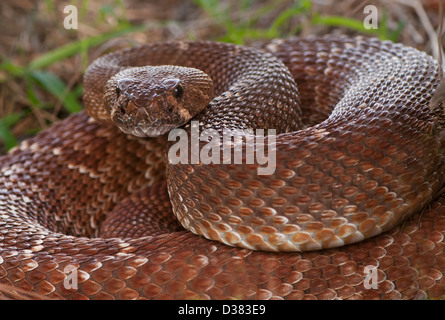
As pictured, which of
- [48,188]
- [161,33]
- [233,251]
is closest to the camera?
[233,251]

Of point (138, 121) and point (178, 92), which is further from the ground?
point (178, 92)

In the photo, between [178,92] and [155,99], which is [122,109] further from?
[178,92]

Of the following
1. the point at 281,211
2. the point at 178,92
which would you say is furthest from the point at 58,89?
the point at 281,211

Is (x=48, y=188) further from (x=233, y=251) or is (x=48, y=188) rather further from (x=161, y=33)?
(x=161, y=33)

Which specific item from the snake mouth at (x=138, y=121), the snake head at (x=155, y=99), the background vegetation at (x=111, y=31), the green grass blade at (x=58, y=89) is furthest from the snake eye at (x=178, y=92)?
the green grass blade at (x=58, y=89)
